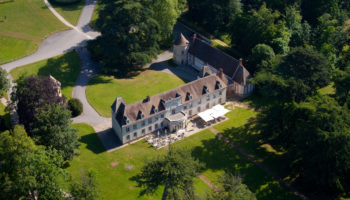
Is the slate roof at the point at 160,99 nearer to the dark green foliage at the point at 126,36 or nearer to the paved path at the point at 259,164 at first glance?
the paved path at the point at 259,164

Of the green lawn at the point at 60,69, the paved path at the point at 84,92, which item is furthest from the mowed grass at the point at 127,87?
the green lawn at the point at 60,69

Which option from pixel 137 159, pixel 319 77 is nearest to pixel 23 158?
pixel 137 159

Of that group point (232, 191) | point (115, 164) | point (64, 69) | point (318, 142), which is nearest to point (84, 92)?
point (64, 69)

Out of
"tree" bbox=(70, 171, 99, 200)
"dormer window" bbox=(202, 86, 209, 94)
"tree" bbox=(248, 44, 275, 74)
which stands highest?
"tree" bbox=(248, 44, 275, 74)

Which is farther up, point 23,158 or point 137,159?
point 23,158

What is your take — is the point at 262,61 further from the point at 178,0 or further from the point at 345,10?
the point at 345,10

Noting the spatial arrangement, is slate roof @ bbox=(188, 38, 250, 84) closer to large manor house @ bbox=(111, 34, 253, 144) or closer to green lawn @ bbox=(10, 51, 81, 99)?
large manor house @ bbox=(111, 34, 253, 144)

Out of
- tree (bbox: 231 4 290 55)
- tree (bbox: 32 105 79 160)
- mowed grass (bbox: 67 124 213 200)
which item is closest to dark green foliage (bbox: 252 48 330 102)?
mowed grass (bbox: 67 124 213 200)
